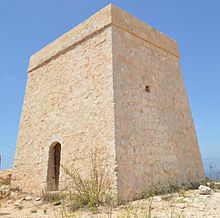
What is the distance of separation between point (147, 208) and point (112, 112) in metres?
2.37

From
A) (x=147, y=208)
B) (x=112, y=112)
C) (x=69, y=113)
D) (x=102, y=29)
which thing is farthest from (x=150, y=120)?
(x=102, y=29)

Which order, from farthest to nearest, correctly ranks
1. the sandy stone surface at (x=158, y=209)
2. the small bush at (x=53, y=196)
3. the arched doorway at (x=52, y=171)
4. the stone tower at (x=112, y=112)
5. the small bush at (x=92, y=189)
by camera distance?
1. the arched doorway at (x=52, y=171)
2. the small bush at (x=53, y=196)
3. the stone tower at (x=112, y=112)
4. the small bush at (x=92, y=189)
5. the sandy stone surface at (x=158, y=209)

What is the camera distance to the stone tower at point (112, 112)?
6289 millimetres

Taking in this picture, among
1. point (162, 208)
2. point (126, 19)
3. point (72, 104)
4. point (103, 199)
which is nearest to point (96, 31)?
point (126, 19)

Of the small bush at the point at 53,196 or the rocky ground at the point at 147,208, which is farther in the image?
the small bush at the point at 53,196

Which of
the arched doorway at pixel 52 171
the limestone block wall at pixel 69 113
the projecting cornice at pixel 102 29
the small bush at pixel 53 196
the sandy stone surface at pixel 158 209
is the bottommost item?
the sandy stone surface at pixel 158 209

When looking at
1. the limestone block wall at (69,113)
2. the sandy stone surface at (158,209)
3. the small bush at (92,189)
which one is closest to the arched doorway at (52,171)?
the limestone block wall at (69,113)

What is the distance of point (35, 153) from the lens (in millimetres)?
8383

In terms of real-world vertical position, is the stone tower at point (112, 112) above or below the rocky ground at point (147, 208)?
above

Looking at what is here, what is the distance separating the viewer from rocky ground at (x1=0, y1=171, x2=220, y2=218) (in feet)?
14.5

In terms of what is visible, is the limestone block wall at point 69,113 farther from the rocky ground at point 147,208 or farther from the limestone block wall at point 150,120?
the rocky ground at point 147,208

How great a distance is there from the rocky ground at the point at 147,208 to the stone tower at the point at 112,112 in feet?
2.11

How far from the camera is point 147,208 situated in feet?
15.8

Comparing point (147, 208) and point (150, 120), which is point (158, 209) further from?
point (150, 120)
